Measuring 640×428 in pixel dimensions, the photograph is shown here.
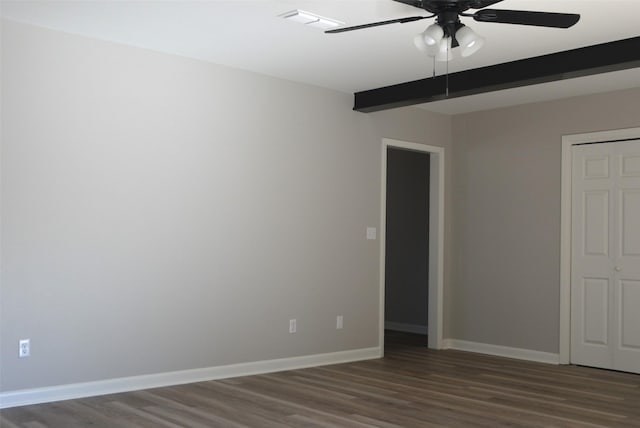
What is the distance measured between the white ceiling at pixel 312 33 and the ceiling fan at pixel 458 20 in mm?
669

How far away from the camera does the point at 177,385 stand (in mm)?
5293

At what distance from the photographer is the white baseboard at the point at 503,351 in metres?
6.70

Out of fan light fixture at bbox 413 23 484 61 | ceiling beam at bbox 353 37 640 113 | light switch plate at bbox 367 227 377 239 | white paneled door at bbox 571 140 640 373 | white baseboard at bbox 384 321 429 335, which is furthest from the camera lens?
white baseboard at bbox 384 321 429 335

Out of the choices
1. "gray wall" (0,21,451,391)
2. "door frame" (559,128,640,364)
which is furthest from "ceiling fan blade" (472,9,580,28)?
"door frame" (559,128,640,364)

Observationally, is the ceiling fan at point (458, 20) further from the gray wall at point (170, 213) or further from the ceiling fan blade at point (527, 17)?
the gray wall at point (170, 213)

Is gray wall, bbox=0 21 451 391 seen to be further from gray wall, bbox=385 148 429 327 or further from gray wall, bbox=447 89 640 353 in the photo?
gray wall, bbox=385 148 429 327

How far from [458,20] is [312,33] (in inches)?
56.6

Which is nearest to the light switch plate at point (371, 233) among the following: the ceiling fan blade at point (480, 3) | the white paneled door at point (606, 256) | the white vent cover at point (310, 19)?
the white paneled door at point (606, 256)

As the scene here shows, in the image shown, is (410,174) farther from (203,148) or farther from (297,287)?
(203,148)

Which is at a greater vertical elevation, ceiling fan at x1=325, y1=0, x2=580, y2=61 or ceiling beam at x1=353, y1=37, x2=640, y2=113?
ceiling beam at x1=353, y1=37, x2=640, y2=113

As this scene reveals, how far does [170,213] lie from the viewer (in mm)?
5352

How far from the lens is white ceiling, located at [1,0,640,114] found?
4250 millimetres

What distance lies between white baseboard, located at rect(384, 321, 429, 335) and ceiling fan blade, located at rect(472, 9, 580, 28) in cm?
576

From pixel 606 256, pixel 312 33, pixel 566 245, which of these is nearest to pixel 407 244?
pixel 566 245
